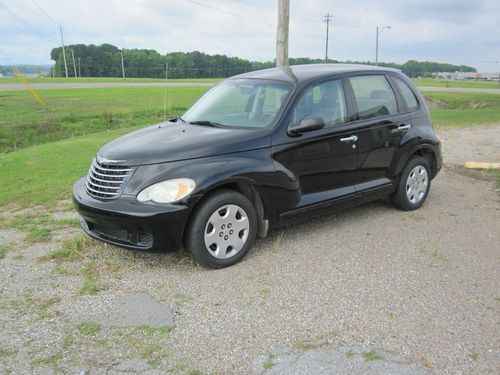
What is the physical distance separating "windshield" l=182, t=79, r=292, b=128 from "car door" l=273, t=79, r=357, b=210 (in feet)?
0.82

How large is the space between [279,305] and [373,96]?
302 cm

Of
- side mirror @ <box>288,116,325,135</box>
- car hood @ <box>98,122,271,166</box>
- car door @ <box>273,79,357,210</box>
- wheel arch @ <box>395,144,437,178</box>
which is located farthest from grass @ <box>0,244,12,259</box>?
wheel arch @ <box>395,144,437,178</box>

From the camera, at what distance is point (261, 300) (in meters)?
3.90

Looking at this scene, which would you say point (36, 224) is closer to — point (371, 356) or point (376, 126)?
point (376, 126)

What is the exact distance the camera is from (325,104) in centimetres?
526

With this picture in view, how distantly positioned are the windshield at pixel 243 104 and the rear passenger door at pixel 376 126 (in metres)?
0.95

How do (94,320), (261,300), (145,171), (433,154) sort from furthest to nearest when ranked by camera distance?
(433,154) < (145,171) < (261,300) < (94,320)

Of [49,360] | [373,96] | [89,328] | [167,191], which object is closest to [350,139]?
[373,96]

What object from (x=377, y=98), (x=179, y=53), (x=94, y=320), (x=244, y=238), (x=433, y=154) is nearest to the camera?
(x=94, y=320)

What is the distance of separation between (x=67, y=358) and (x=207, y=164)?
6.36 feet

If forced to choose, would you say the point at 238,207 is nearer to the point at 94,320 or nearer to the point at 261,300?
the point at 261,300

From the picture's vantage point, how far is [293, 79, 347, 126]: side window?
5057 millimetres

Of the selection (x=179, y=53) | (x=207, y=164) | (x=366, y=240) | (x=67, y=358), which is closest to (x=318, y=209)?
(x=366, y=240)

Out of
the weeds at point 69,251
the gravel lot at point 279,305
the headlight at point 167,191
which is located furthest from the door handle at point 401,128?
the weeds at point 69,251
